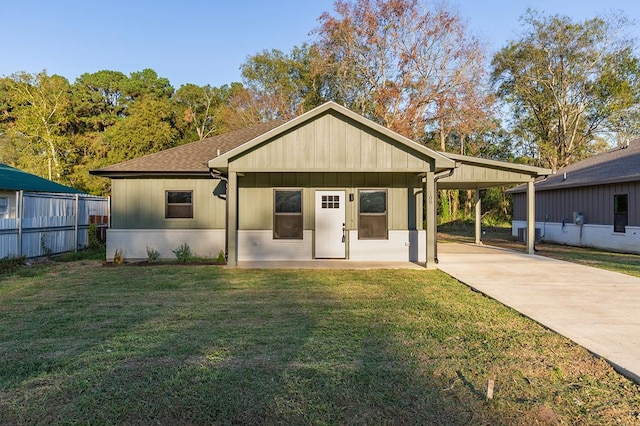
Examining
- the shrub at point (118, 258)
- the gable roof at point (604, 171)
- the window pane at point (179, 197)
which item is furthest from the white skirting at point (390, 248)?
the gable roof at point (604, 171)

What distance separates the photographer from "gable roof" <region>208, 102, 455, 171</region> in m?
10.2

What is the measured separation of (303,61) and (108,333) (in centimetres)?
3312

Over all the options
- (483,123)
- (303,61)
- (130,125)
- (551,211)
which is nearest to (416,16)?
(483,123)

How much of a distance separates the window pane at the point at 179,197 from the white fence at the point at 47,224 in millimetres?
3877

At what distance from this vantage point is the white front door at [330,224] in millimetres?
11898

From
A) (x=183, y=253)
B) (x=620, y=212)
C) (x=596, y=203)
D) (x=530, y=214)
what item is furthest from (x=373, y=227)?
(x=596, y=203)

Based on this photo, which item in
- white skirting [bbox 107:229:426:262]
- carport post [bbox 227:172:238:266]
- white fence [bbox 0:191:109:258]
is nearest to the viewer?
carport post [bbox 227:172:238:266]

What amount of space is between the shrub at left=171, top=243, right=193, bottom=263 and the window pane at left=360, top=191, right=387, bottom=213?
201 inches

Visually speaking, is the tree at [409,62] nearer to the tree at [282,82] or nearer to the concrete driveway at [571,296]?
the tree at [282,82]

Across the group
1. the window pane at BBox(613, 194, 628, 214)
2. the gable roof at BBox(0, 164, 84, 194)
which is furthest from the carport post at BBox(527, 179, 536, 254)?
the gable roof at BBox(0, 164, 84, 194)

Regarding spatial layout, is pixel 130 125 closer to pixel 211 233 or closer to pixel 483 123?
pixel 211 233

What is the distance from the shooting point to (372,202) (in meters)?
11.9

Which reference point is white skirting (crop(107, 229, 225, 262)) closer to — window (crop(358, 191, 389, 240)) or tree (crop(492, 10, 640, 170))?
window (crop(358, 191, 389, 240))

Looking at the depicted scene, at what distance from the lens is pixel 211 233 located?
1212 centimetres
